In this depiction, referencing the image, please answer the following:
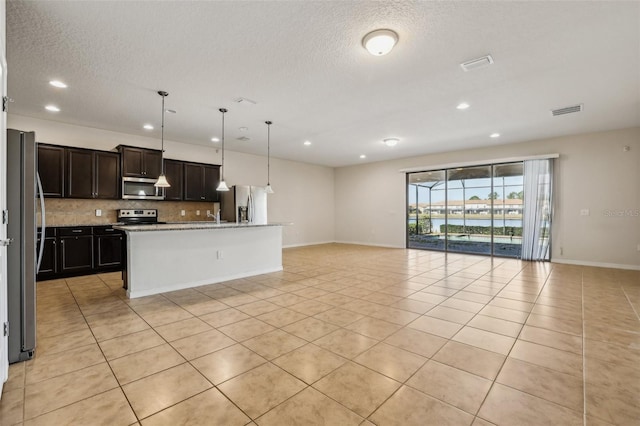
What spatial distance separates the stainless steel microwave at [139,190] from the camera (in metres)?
5.66

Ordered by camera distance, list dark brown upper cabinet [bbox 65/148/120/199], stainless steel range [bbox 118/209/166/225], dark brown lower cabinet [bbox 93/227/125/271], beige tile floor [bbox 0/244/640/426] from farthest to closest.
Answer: stainless steel range [bbox 118/209/166/225] → dark brown lower cabinet [bbox 93/227/125/271] → dark brown upper cabinet [bbox 65/148/120/199] → beige tile floor [bbox 0/244/640/426]

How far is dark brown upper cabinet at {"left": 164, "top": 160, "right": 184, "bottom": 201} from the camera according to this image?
622cm

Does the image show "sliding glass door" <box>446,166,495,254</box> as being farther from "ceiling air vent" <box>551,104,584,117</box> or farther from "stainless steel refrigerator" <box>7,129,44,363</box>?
"stainless steel refrigerator" <box>7,129,44,363</box>

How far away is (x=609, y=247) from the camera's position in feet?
19.0

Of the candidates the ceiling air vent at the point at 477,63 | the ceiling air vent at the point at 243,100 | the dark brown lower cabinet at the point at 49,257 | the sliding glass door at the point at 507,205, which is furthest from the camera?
the sliding glass door at the point at 507,205

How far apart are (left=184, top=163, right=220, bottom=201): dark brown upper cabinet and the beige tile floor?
2.83 m

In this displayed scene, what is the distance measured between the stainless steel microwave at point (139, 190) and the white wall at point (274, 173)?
2.89 ft

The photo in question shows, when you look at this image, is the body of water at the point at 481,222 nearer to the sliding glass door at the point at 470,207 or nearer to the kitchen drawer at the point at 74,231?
the sliding glass door at the point at 470,207

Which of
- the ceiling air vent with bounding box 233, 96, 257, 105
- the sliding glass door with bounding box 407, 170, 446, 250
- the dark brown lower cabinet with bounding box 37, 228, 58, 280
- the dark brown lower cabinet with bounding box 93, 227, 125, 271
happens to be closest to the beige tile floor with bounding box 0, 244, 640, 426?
the dark brown lower cabinet with bounding box 37, 228, 58, 280

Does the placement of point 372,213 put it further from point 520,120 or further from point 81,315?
point 81,315

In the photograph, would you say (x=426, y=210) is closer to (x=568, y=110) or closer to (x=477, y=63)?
(x=568, y=110)

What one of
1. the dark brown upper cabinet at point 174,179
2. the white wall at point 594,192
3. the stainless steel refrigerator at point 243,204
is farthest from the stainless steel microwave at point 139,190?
the white wall at point 594,192

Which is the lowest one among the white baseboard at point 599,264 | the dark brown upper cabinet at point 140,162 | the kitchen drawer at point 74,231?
the white baseboard at point 599,264

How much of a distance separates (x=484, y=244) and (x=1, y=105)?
375 inches
